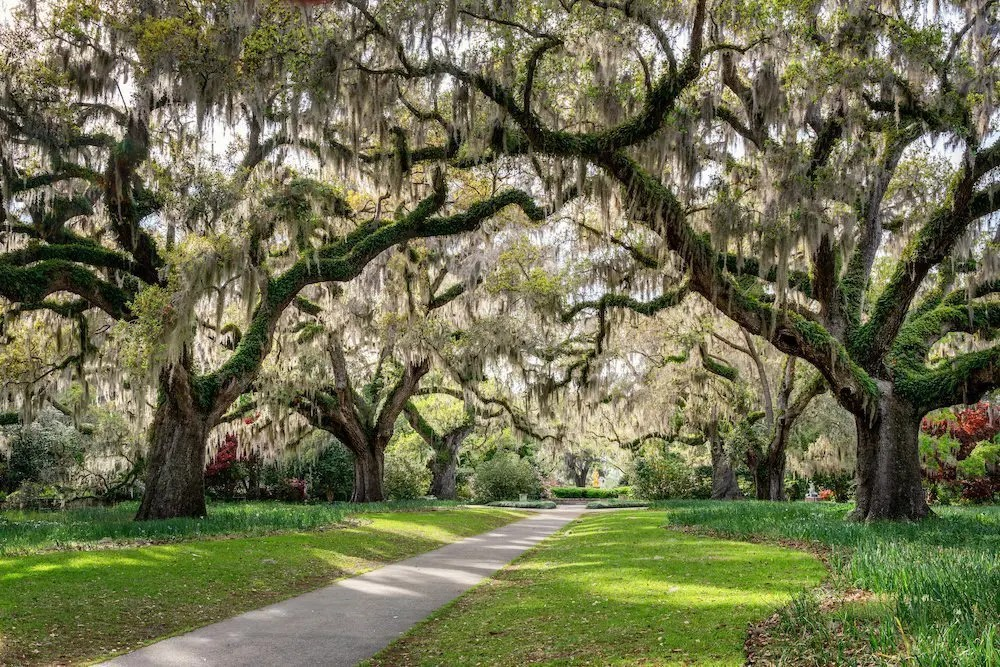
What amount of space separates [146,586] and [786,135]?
12588 millimetres

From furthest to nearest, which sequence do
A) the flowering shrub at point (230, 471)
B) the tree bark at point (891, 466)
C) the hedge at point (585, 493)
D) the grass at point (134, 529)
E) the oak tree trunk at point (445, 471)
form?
the hedge at point (585, 493), the oak tree trunk at point (445, 471), the flowering shrub at point (230, 471), the tree bark at point (891, 466), the grass at point (134, 529)

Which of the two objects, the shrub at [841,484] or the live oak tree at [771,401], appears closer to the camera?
the live oak tree at [771,401]

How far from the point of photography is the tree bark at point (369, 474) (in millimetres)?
25188

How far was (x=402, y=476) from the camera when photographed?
3406 centimetres

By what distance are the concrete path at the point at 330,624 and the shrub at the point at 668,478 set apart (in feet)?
84.5

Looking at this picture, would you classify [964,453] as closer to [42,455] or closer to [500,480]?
[500,480]

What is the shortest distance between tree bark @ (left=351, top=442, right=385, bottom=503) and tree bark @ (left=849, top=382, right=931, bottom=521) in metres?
15.7

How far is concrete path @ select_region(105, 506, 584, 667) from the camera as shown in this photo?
19.2 feet

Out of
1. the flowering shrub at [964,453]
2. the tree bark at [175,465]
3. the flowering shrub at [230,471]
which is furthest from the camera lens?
the flowering shrub at [230,471]

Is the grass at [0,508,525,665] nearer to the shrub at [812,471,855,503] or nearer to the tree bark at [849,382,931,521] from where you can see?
the tree bark at [849,382,931,521]

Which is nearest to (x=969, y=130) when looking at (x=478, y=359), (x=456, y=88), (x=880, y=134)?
(x=880, y=134)

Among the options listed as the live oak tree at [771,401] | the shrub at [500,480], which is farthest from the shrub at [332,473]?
the live oak tree at [771,401]

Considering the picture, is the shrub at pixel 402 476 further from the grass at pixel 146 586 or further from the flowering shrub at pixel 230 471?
the grass at pixel 146 586

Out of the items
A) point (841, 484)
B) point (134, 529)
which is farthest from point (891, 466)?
point (841, 484)
